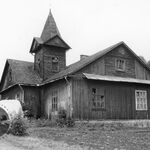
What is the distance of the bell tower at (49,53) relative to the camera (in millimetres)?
Result: 25891

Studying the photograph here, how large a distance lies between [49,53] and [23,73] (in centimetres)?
303

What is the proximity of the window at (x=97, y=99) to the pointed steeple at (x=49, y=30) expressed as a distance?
8.35m

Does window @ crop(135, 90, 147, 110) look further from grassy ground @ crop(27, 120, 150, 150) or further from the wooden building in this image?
grassy ground @ crop(27, 120, 150, 150)

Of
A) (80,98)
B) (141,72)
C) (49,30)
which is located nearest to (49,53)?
(49,30)

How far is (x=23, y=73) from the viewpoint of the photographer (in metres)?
25.5

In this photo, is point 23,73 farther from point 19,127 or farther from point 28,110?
point 19,127

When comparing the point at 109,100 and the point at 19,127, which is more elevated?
the point at 109,100

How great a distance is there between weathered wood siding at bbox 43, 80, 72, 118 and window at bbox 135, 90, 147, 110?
6.12m

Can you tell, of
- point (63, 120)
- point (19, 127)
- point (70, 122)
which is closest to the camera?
point (19, 127)

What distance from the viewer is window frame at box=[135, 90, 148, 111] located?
74.7ft

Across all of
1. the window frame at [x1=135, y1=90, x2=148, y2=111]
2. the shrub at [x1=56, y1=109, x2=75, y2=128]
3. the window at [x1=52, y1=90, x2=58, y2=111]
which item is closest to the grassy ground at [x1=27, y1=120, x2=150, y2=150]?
the shrub at [x1=56, y1=109, x2=75, y2=128]

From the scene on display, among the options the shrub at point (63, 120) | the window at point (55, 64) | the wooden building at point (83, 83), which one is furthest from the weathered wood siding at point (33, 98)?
the shrub at point (63, 120)

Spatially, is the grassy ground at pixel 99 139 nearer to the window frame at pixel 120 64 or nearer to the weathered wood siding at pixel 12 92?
the window frame at pixel 120 64

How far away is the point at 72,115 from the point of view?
1942 centimetres
